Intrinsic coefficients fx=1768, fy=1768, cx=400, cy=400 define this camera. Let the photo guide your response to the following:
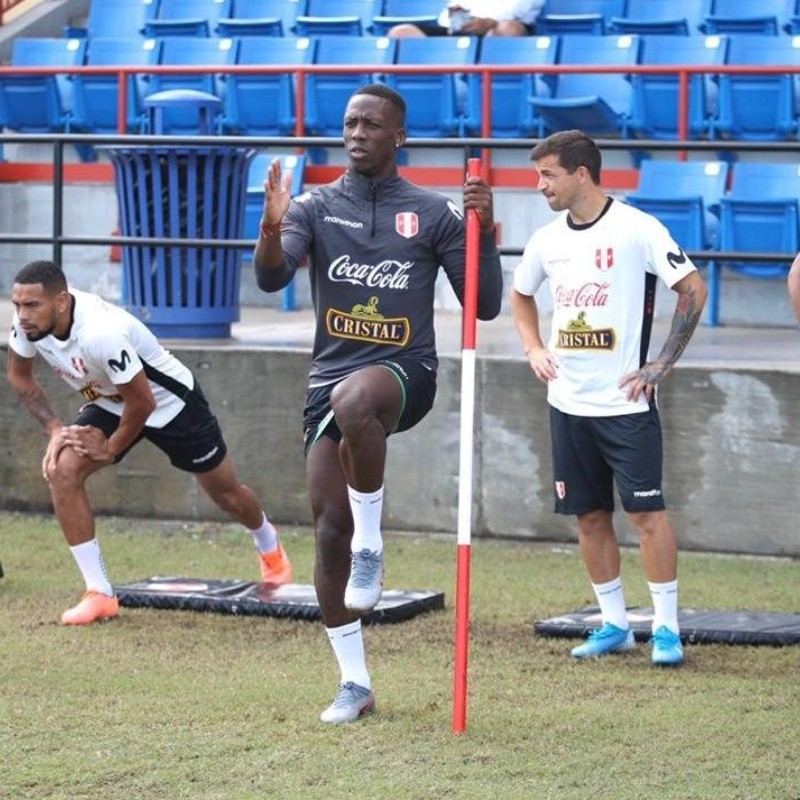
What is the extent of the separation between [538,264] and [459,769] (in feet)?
8.58

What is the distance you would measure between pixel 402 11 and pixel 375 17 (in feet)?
1.33

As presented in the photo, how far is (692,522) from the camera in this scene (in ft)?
31.3

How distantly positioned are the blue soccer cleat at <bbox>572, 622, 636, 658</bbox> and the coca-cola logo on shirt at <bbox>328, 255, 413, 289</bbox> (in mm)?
1907

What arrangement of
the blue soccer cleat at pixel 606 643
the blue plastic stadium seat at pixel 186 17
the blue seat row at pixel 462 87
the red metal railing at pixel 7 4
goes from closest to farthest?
1. the blue soccer cleat at pixel 606 643
2. the blue seat row at pixel 462 87
3. the blue plastic stadium seat at pixel 186 17
4. the red metal railing at pixel 7 4

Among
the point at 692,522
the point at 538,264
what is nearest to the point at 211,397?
the point at 692,522

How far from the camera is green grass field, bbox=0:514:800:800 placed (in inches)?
209

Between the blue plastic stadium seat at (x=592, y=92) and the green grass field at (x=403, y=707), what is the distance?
17.8ft

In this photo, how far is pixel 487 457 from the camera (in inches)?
390

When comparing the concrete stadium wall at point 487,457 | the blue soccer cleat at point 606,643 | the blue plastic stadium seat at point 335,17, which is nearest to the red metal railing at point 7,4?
the blue plastic stadium seat at point 335,17

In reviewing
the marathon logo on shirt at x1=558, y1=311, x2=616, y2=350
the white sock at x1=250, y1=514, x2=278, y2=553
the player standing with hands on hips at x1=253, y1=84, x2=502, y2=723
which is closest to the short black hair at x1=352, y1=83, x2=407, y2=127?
the player standing with hands on hips at x1=253, y1=84, x2=502, y2=723

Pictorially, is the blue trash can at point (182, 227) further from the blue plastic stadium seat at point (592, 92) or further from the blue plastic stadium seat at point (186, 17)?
the blue plastic stadium seat at point (186, 17)

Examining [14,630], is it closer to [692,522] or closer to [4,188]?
[692,522]

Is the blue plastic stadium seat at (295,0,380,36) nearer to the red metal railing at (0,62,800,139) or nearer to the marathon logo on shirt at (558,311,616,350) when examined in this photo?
the red metal railing at (0,62,800,139)

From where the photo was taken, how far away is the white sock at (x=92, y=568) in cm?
812
